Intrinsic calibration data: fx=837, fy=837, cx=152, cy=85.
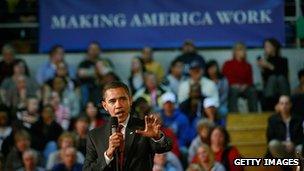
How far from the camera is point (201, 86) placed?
10.5m

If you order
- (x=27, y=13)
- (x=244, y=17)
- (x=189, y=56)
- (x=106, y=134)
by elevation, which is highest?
(x=27, y=13)

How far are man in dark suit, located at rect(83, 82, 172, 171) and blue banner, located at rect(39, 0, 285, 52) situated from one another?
7869 mm

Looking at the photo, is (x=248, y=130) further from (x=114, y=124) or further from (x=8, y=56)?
(x=114, y=124)

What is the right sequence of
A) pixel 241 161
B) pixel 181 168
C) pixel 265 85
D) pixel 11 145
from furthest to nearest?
pixel 265 85
pixel 11 145
pixel 181 168
pixel 241 161

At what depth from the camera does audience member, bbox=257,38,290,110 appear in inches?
425

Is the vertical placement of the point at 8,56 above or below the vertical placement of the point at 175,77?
above

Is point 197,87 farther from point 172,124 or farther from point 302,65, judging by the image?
point 302,65

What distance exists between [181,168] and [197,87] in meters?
1.89

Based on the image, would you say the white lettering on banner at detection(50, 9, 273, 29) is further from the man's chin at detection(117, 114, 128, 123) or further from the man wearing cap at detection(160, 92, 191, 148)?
the man's chin at detection(117, 114, 128, 123)

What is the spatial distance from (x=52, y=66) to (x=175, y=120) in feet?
7.52

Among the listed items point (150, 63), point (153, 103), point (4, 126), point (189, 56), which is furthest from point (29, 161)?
point (189, 56)

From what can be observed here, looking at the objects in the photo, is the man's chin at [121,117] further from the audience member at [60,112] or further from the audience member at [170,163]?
the audience member at [60,112]

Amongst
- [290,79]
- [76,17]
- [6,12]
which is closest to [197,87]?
[290,79]

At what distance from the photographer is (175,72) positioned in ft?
36.4
